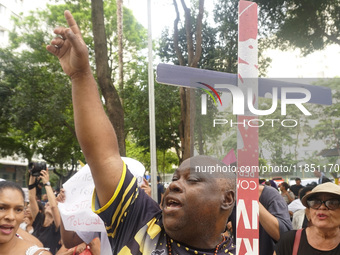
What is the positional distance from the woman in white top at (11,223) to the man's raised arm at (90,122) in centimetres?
139

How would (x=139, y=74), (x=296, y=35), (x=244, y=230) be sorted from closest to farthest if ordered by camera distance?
(x=244, y=230)
(x=296, y=35)
(x=139, y=74)

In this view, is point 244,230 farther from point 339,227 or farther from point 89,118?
point 339,227

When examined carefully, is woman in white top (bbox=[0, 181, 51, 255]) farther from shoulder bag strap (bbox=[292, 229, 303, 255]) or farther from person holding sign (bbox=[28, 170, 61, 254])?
person holding sign (bbox=[28, 170, 61, 254])

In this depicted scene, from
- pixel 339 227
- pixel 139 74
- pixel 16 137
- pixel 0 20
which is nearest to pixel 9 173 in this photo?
pixel 0 20

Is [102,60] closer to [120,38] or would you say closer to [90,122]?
[90,122]

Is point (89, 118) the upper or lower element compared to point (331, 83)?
lower

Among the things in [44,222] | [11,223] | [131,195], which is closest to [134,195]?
[131,195]

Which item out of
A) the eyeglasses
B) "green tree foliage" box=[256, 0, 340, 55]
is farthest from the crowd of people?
"green tree foliage" box=[256, 0, 340, 55]

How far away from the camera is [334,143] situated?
6.51ft

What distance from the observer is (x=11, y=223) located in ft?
10.3

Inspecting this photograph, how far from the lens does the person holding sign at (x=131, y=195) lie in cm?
191

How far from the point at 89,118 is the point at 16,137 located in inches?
1014

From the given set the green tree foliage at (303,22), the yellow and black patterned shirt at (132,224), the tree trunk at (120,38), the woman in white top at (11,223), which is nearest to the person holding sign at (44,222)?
the woman in white top at (11,223)

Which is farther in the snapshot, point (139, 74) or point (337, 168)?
point (139, 74)
